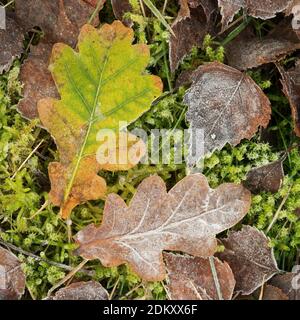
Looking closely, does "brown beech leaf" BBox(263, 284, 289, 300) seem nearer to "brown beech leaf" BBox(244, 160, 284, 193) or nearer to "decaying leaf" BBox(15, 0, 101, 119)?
"brown beech leaf" BBox(244, 160, 284, 193)

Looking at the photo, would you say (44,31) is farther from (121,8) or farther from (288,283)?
(288,283)

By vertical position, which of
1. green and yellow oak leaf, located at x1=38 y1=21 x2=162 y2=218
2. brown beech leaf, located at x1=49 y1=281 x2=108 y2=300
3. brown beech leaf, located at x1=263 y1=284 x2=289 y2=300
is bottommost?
brown beech leaf, located at x1=49 y1=281 x2=108 y2=300

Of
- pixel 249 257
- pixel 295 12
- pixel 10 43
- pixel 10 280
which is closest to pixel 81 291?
pixel 10 280

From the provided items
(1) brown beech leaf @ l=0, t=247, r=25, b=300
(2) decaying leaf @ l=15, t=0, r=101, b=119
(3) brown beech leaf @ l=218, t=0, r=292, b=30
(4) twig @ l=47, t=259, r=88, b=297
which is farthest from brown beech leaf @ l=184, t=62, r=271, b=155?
(1) brown beech leaf @ l=0, t=247, r=25, b=300

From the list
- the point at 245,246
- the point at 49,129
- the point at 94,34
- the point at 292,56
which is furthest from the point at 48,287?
the point at 292,56

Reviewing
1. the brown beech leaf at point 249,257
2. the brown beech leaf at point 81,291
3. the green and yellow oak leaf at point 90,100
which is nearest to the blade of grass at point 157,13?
the green and yellow oak leaf at point 90,100
